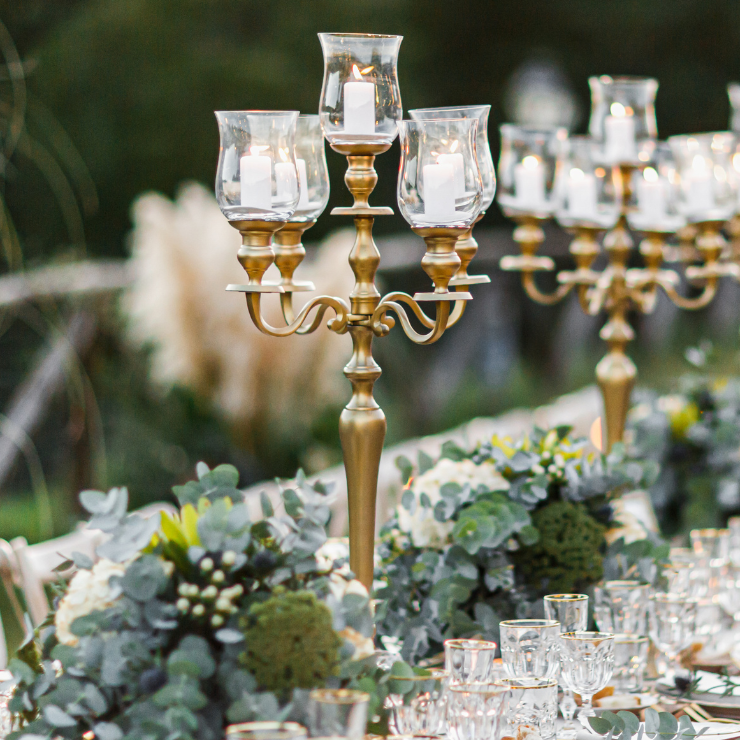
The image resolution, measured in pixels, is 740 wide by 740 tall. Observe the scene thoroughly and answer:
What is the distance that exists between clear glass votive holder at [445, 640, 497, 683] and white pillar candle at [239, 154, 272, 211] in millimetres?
652

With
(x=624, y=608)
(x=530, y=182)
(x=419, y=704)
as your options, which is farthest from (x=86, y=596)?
(x=530, y=182)

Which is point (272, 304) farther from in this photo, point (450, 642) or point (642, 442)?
point (450, 642)

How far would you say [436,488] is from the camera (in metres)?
1.89

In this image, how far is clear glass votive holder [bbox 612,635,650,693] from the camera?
66.0 inches

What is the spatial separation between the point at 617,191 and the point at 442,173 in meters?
1.22

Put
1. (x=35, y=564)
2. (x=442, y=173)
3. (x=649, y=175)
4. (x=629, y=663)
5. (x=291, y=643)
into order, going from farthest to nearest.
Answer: (x=649, y=175), (x=35, y=564), (x=629, y=663), (x=442, y=173), (x=291, y=643)

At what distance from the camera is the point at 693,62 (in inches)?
463

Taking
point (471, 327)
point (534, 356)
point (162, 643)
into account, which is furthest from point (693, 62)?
point (162, 643)

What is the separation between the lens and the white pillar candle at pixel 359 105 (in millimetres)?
1502

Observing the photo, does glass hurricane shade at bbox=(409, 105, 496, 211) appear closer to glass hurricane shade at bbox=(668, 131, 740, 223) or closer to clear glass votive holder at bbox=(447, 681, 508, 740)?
clear glass votive holder at bbox=(447, 681, 508, 740)

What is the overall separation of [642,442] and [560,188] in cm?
81

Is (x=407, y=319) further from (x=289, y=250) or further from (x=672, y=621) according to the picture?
(x=672, y=621)

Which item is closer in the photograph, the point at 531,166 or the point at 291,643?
the point at 291,643

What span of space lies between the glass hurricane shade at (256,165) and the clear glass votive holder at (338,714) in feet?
2.27
